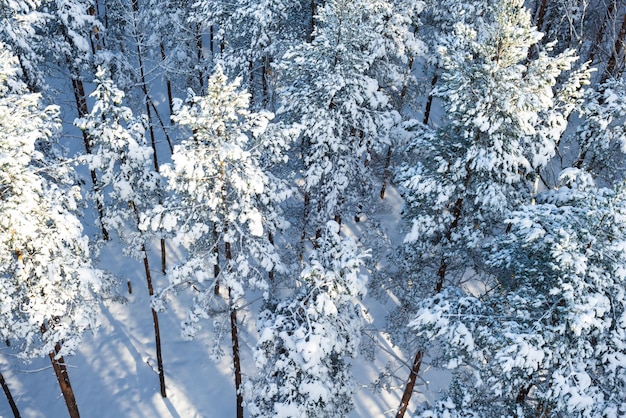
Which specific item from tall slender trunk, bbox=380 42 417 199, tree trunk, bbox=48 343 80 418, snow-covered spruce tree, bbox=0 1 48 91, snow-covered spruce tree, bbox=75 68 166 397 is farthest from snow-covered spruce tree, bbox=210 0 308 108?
tree trunk, bbox=48 343 80 418

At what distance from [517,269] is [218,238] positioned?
7065 mm

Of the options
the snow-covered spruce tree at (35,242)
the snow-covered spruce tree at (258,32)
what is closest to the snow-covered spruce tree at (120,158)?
the snow-covered spruce tree at (35,242)

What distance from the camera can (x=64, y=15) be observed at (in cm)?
1638

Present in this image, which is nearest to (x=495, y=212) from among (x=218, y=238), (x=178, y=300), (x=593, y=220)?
(x=593, y=220)

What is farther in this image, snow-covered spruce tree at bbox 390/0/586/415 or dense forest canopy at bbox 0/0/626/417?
snow-covered spruce tree at bbox 390/0/586/415

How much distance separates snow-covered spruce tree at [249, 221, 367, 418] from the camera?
34.0 ft

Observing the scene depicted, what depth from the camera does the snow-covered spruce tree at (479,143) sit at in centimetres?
942

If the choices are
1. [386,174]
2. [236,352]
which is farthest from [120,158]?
[386,174]

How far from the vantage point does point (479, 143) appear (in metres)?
10.2

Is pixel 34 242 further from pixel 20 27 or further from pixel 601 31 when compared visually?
pixel 601 31

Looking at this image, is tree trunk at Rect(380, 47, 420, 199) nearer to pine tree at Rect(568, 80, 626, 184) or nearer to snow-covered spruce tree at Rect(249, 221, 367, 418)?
pine tree at Rect(568, 80, 626, 184)

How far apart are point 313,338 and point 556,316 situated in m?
5.01

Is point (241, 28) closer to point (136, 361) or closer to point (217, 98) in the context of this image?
point (217, 98)

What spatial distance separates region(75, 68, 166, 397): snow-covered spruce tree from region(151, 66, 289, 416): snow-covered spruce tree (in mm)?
1311
